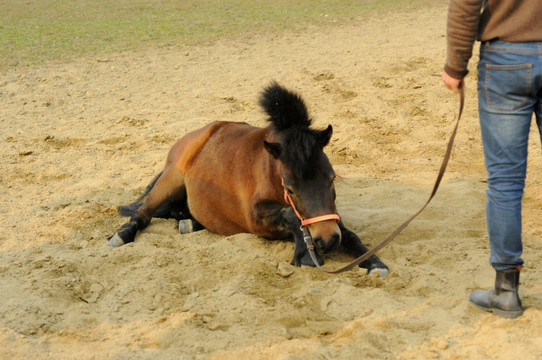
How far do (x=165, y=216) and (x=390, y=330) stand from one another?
10.9ft

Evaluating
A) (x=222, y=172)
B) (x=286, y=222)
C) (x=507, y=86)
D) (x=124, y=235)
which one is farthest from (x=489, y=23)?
(x=124, y=235)

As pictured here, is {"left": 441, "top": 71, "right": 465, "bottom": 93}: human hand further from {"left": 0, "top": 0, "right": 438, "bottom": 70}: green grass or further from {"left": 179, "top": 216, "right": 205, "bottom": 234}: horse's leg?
{"left": 0, "top": 0, "right": 438, "bottom": 70}: green grass

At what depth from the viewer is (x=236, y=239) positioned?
5.19m

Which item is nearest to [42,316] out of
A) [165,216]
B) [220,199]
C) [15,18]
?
[220,199]

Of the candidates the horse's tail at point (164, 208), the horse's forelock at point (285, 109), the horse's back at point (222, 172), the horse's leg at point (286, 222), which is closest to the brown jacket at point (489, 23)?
the horse's forelock at point (285, 109)

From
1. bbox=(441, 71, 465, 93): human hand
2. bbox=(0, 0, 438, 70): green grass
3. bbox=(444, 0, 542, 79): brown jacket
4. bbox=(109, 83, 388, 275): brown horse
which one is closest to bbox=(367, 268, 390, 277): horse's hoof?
bbox=(109, 83, 388, 275): brown horse

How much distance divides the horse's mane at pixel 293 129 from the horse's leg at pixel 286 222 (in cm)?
46

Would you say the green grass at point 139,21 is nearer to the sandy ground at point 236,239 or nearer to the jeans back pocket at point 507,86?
the sandy ground at point 236,239

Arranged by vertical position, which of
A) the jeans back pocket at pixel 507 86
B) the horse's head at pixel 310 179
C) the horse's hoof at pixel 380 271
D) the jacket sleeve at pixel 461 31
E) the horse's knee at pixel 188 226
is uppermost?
the jacket sleeve at pixel 461 31

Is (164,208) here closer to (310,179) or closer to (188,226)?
(188,226)

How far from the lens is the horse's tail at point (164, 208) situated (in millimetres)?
6000

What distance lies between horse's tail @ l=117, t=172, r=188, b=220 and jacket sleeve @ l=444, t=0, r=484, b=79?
343cm

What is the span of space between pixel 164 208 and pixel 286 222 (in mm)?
1822

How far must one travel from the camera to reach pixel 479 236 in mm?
4961
